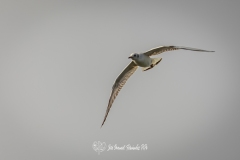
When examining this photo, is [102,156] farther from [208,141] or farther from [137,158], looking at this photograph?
[208,141]

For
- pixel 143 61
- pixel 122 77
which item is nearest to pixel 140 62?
pixel 143 61

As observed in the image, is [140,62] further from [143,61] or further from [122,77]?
[122,77]

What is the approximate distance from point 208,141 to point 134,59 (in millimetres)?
50596

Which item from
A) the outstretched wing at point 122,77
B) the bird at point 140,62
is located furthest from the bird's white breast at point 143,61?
the outstretched wing at point 122,77

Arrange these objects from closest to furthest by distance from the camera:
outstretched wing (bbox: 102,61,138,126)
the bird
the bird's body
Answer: the bird < the bird's body < outstretched wing (bbox: 102,61,138,126)

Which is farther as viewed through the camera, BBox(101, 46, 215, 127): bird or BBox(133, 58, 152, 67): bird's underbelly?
BBox(133, 58, 152, 67): bird's underbelly

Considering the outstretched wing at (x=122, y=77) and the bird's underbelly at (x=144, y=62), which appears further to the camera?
the outstretched wing at (x=122, y=77)

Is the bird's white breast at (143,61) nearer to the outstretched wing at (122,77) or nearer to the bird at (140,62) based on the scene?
the bird at (140,62)

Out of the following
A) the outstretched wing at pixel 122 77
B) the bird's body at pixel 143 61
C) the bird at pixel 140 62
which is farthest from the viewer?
the outstretched wing at pixel 122 77

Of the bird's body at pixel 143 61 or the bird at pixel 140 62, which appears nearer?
the bird at pixel 140 62

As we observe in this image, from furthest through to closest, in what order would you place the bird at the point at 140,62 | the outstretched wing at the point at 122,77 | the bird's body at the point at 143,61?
1. the outstretched wing at the point at 122,77
2. the bird's body at the point at 143,61
3. the bird at the point at 140,62

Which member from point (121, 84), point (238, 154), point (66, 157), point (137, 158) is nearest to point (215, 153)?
point (238, 154)

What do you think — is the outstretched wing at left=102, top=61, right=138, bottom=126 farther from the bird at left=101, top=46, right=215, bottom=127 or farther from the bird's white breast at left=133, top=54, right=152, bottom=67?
the bird's white breast at left=133, top=54, right=152, bottom=67

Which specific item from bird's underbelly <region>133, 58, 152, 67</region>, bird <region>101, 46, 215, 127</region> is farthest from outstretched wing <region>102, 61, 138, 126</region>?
bird's underbelly <region>133, 58, 152, 67</region>
